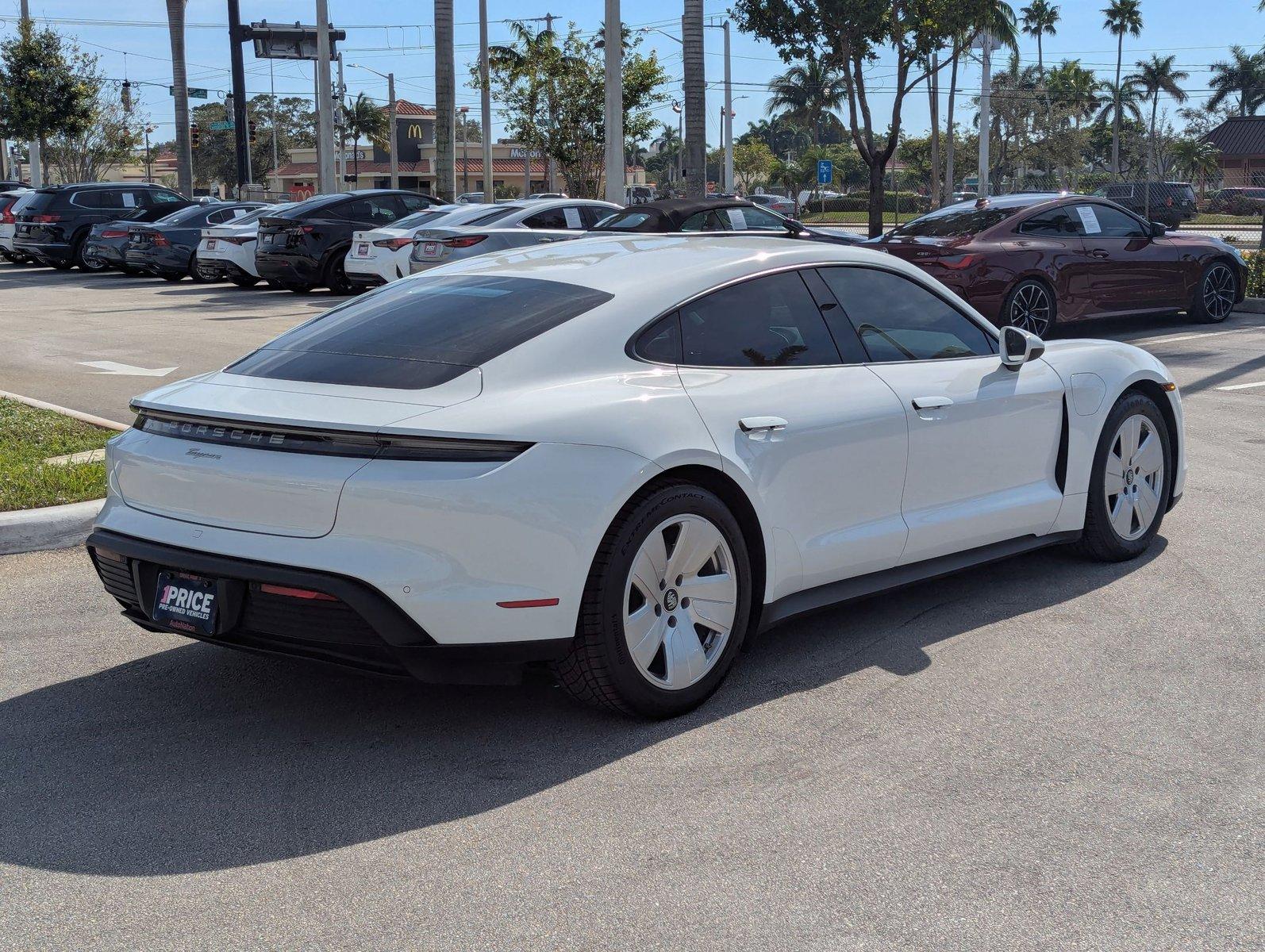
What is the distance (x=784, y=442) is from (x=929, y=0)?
27.7 metres

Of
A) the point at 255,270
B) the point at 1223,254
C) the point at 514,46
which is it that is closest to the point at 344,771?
the point at 1223,254

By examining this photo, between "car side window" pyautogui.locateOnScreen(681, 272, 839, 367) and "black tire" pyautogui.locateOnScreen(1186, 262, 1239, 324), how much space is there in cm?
1222

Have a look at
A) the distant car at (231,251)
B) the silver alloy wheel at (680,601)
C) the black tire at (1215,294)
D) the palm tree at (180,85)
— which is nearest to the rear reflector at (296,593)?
the silver alloy wheel at (680,601)

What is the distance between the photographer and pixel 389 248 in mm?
20297

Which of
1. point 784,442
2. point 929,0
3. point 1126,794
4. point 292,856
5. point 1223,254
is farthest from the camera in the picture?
point 929,0

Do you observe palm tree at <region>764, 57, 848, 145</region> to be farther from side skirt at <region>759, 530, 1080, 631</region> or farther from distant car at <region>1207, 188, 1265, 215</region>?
side skirt at <region>759, 530, 1080, 631</region>

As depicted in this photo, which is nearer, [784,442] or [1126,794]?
[1126,794]

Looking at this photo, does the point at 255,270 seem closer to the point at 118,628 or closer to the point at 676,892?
the point at 118,628

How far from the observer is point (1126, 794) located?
3.99 metres

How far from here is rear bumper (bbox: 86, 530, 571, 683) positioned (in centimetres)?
400

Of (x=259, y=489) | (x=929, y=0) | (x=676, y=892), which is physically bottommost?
(x=676, y=892)

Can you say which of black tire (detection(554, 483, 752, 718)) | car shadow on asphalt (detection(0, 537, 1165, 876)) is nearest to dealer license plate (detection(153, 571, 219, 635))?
car shadow on asphalt (detection(0, 537, 1165, 876))

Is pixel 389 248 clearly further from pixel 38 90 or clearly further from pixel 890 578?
pixel 38 90

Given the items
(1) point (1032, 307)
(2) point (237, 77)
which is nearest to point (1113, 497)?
(1) point (1032, 307)
